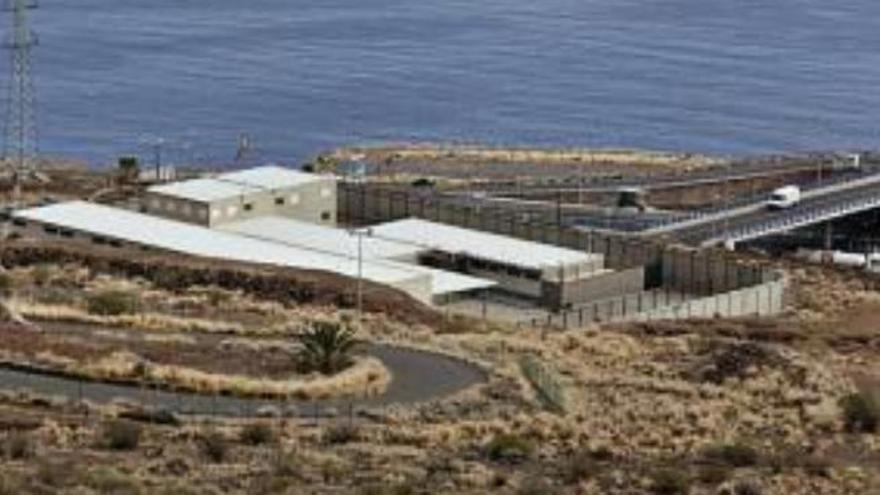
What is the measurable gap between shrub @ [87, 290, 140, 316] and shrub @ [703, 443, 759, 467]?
18942 mm

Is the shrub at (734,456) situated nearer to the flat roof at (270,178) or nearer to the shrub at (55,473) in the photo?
the shrub at (55,473)

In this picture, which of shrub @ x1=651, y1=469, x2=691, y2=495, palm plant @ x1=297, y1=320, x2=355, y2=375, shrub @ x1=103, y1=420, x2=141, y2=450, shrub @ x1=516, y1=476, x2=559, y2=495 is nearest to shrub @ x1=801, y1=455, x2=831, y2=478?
shrub @ x1=651, y1=469, x2=691, y2=495

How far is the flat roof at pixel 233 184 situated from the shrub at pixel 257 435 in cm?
3285

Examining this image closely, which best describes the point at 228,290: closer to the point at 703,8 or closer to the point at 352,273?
the point at 352,273

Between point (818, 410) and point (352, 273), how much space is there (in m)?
21.1

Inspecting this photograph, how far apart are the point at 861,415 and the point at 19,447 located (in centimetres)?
1793

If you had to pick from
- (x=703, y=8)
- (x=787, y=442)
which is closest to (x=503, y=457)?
(x=787, y=442)

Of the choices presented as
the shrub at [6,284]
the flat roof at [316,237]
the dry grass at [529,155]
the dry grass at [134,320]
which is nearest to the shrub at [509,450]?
the dry grass at [134,320]

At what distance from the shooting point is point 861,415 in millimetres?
41062

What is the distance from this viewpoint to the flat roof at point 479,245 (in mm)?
63344

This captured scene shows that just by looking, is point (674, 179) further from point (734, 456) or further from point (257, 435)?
point (257, 435)

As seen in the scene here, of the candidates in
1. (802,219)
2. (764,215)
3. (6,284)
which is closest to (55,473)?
(6,284)

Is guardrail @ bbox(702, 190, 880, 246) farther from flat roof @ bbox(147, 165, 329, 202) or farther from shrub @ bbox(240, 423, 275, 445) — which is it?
shrub @ bbox(240, 423, 275, 445)

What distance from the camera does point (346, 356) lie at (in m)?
43.4
